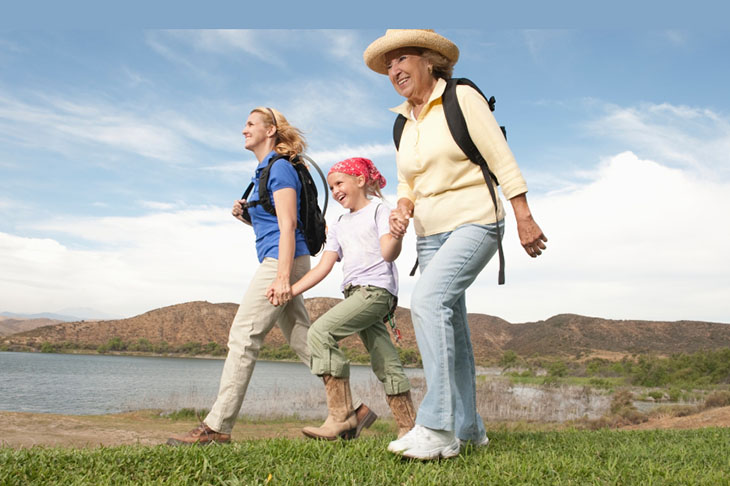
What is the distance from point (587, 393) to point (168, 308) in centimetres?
6256

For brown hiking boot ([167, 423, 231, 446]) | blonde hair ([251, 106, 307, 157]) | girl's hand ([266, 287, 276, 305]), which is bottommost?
brown hiking boot ([167, 423, 231, 446])

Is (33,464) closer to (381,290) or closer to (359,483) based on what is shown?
(359,483)

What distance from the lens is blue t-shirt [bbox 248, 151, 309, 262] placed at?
4.01m

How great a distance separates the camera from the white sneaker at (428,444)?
2697mm

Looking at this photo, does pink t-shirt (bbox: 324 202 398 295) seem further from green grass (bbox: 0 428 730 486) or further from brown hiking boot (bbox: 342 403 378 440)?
green grass (bbox: 0 428 730 486)

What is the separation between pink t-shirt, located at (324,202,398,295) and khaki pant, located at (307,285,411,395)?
0.23 feet

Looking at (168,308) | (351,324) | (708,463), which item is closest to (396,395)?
(351,324)

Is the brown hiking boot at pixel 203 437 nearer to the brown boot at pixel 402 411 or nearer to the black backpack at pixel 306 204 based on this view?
the brown boot at pixel 402 411

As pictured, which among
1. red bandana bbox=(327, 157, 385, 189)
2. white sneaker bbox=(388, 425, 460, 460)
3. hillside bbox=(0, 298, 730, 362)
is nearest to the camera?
white sneaker bbox=(388, 425, 460, 460)

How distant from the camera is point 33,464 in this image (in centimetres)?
266

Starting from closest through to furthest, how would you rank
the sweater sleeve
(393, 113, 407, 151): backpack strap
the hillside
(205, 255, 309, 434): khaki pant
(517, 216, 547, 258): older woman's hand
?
(517, 216, 547, 258): older woman's hand → the sweater sleeve → (393, 113, 407, 151): backpack strap → (205, 255, 309, 434): khaki pant → the hillside

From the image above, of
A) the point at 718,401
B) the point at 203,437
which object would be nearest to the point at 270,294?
the point at 203,437

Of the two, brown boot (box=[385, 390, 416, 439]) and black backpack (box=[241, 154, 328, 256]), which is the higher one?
black backpack (box=[241, 154, 328, 256])

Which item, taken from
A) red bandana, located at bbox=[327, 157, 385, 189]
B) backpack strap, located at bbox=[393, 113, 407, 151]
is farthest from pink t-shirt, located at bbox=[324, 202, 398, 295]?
backpack strap, located at bbox=[393, 113, 407, 151]
